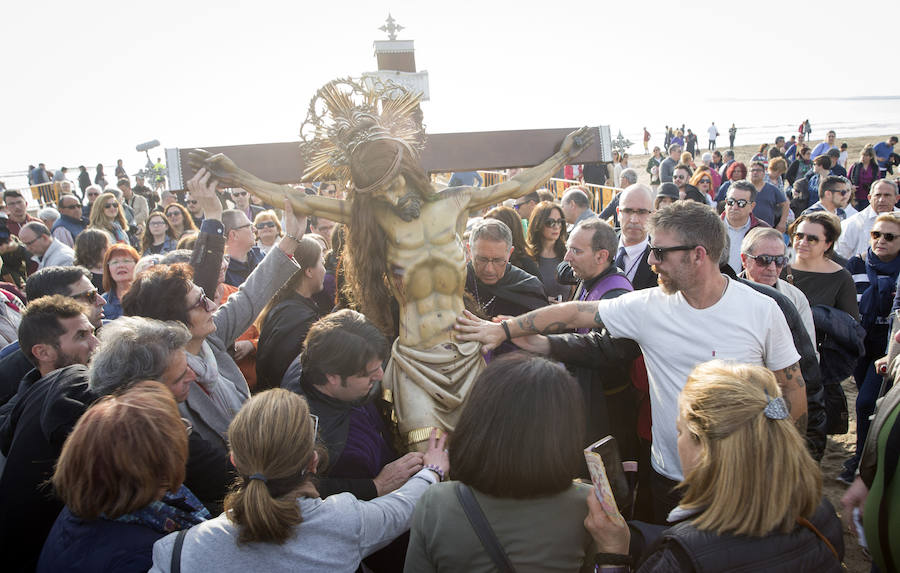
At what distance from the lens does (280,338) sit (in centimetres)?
336

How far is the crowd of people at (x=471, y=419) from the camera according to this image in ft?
5.07

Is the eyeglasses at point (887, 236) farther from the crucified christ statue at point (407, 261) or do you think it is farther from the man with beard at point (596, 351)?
the crucified christ statue at point (407, 261)

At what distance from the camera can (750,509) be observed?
4.73ft

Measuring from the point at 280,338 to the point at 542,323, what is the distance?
60.8 inches

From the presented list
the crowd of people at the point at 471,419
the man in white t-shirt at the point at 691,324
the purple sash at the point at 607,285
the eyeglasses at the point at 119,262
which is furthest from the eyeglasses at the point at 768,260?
the eyeglasses at the point at 119,262

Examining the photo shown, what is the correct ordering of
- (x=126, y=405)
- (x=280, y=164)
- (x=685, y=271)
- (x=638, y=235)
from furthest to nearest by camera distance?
(x=638, y=235)
(x=280, y=164)
(x=685, y=271)
(x=126, y=405)

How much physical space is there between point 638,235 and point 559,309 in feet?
6.20

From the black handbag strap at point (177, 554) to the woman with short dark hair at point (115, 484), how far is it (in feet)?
0.42

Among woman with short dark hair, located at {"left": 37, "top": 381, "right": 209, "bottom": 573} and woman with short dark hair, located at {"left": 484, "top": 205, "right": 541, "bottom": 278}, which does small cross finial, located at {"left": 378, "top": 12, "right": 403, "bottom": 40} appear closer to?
woman with short dark hair, located at {"left": 484, "top": 205, "right": 541, "bottom": 278}

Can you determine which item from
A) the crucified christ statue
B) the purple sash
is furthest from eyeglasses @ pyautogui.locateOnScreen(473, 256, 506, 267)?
the purple sash

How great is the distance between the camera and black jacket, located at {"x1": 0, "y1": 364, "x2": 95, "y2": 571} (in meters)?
1.98

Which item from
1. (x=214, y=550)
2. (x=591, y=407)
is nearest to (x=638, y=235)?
(x=591, y=407)

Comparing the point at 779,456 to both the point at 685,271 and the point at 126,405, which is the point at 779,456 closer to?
the point at 685,271

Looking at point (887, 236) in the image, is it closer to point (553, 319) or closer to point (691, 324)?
point (691, 324)
